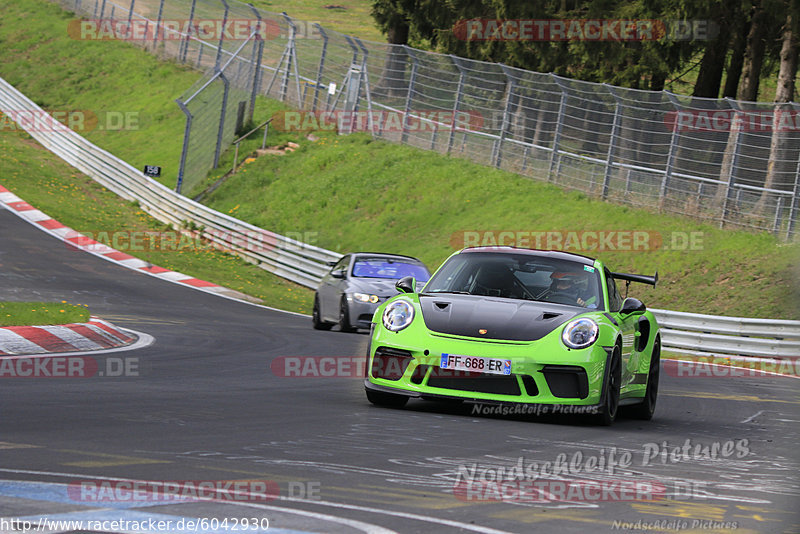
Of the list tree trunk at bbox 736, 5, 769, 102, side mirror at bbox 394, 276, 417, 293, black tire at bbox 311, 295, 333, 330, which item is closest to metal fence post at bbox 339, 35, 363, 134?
tree trunk at bbox 736, 5, 769, 102

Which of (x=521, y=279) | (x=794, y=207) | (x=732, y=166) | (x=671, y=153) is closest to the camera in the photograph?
(x=521, y=279)

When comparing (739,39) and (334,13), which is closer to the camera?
(739,39)

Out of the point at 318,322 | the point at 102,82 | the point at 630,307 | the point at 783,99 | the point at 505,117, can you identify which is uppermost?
the point at 783,99

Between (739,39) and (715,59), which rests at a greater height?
(739,39)

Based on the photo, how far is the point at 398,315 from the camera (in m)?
8.95

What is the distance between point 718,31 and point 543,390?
23.9 meters

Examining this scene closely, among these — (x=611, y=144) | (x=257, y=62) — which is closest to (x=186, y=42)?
(x=257, y=62)

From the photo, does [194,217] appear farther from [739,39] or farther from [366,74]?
[739,39]

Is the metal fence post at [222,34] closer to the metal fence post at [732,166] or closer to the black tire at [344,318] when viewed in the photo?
the metal fence post at [732,166]

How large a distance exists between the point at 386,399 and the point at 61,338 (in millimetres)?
4058

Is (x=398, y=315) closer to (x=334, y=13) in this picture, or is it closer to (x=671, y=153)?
(x=671, y=153)

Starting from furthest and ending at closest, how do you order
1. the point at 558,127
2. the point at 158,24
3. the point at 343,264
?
the point at 158,24 < the point at 558,127 < the point at 343,264

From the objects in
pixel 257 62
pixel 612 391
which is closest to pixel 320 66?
pixel 257 62

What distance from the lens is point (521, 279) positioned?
968 centimetres
